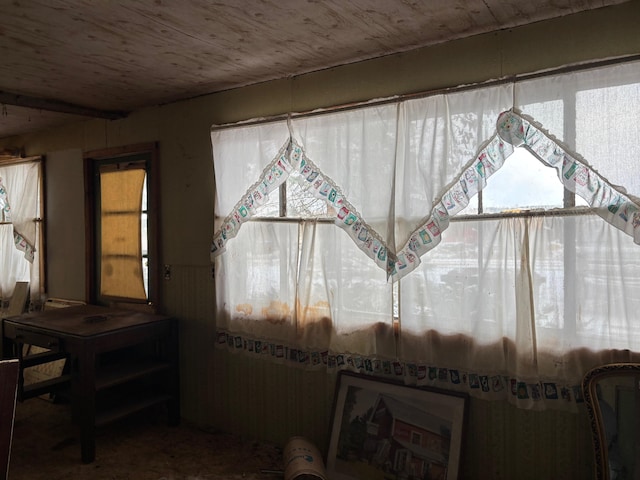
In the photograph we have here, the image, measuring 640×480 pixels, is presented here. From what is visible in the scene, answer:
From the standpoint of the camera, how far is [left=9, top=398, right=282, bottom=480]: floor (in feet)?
9.04

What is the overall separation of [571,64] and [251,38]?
60.1 inches

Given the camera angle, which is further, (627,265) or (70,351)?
(70,351)

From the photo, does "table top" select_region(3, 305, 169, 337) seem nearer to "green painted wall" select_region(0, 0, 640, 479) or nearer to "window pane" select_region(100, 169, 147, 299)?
"window pane" select_region(100, 169, 147, 299)

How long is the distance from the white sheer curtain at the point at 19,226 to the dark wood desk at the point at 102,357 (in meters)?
1.08

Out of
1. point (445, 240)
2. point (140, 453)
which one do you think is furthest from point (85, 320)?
point (445, 240)

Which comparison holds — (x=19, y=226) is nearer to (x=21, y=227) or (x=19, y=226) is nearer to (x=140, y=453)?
(x=21, y=227)

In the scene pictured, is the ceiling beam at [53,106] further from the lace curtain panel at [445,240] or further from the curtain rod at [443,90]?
the lace curtain panel at [445,240]

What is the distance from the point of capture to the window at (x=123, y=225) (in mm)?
3676

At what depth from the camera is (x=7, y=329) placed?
3387 mm

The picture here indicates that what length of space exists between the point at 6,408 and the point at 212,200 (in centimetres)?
196

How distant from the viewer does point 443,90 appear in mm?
2342

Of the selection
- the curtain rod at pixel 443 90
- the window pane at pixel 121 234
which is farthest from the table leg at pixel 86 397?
the curtain rod at pixel 443 90

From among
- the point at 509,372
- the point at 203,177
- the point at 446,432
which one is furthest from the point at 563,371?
the point at 203,177

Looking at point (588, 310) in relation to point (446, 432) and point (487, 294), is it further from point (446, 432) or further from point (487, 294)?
point (446, 432)
